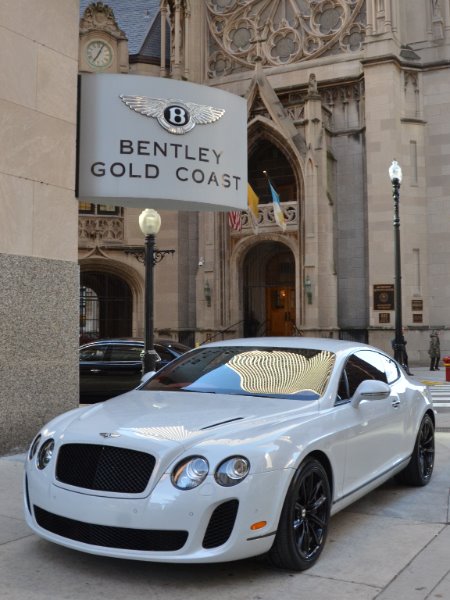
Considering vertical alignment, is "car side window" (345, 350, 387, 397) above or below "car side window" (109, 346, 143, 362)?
above

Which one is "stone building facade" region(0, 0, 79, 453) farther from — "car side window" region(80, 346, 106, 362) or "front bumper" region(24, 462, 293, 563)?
"car side window" region(80, 346, 106, 362)

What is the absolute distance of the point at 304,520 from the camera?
4.31 metres

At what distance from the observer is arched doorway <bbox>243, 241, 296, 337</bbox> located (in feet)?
95.6

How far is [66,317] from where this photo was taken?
841 centimetres

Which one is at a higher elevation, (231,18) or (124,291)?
(231,18)

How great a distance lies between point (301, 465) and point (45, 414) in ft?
15.0

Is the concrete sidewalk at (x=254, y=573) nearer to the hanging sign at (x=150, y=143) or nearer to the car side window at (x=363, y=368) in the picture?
the car side window at (x=363, y=368)

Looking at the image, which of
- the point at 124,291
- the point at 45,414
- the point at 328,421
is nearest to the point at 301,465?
the point at 328,421

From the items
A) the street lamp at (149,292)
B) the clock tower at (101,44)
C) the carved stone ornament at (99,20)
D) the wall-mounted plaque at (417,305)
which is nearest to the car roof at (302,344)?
the street lamp at (149,292)

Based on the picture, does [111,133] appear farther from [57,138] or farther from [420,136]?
[420,136]

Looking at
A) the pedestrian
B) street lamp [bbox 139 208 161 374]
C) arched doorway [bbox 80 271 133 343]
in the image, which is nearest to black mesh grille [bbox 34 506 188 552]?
street lamp [bbox 139 208 161 374]

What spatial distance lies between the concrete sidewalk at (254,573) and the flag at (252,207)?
802 inches

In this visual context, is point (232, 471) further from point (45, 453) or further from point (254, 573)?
point (45, 453)

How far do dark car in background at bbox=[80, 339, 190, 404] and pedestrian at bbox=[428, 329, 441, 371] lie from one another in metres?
11.5
